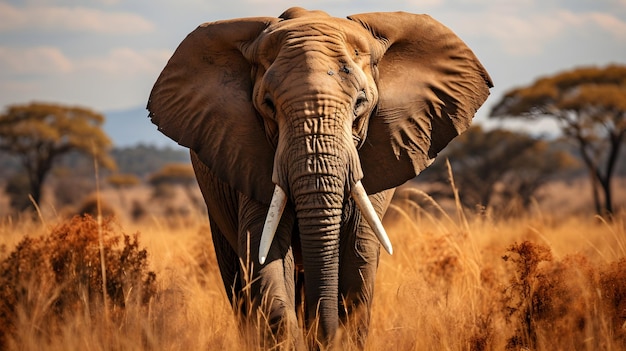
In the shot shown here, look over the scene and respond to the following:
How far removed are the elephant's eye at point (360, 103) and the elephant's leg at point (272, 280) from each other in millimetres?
712

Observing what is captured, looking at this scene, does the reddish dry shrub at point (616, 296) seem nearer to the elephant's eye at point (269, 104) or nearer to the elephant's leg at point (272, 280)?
the elephant's leg at point (272, 280)

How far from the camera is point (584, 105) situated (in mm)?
24078

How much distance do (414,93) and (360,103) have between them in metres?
0.69

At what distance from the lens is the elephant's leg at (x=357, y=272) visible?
5.75 meters

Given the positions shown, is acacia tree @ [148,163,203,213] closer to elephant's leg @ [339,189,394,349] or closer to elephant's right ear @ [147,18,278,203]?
elephant's right ear @ [147,18,278,203]

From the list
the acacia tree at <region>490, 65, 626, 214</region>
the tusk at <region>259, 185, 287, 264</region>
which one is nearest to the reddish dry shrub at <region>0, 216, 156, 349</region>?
the tusk at <region>259, 185, 287, 264</region>

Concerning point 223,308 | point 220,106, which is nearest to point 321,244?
point 220,106

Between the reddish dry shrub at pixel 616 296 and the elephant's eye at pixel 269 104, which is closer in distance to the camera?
the elephant's eye at pixel 269 104

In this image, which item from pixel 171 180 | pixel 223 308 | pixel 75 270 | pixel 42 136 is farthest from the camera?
pixel 171 180

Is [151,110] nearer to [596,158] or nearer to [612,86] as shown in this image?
[596,158]

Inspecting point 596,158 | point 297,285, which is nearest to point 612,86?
point 596,158

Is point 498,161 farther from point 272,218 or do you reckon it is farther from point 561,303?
point 272,218

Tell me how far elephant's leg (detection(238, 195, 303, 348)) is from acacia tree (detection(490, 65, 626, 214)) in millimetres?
18905

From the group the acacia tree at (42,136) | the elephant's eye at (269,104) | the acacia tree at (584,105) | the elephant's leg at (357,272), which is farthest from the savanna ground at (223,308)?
the acacia tree at (42,136)
